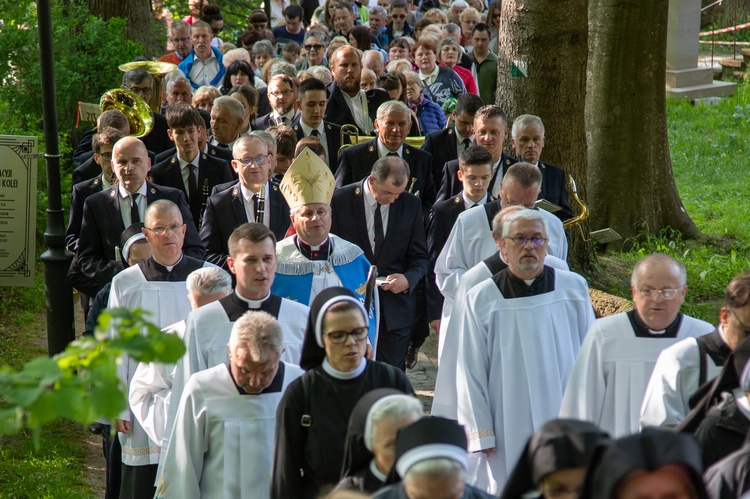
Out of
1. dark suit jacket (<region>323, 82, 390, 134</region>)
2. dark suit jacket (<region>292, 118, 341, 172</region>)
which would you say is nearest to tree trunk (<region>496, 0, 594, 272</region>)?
dark suit jacket (<region>323, 82, 390, 134</region>)

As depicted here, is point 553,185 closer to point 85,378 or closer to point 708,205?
point 85,378

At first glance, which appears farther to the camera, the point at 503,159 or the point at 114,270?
the point at 503,159

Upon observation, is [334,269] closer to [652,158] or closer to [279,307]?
[279,307]

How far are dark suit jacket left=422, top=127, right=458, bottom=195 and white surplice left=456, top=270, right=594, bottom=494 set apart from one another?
353cm

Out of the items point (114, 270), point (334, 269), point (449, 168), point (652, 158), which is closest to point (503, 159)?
point (449, 168)

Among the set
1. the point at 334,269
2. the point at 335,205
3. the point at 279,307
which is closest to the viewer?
the point at 279,307

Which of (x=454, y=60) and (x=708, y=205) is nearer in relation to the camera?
(x=454, y=60)

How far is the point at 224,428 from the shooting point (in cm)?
545

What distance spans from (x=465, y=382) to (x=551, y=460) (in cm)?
272

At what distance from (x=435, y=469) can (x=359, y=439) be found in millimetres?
700

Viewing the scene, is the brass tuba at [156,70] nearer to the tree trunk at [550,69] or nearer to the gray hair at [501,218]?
the tree trunk at [550,69]

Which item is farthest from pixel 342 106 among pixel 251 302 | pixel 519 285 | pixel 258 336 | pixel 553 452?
pixel 553 452

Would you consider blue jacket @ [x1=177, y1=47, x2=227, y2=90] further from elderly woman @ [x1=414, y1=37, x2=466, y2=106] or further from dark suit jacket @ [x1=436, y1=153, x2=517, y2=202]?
dark suit jacket @ [x1=436, y1=153, x2=517, y2=202]

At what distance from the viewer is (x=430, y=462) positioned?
12.9ft
